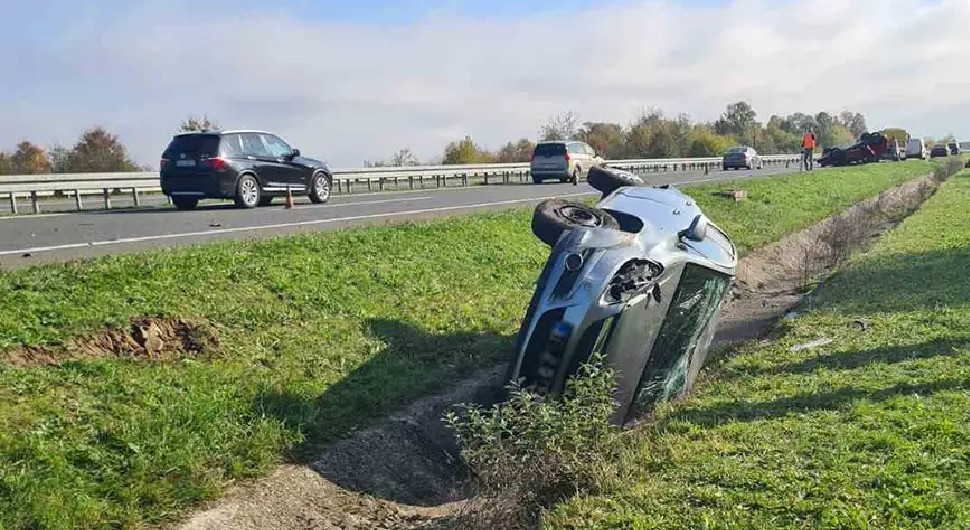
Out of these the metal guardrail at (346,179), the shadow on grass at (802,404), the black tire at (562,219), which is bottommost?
the shadow on grass at (802,404)

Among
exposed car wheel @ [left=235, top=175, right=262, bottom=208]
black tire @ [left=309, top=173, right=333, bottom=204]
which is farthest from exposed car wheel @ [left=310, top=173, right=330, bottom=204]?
exposed car wheel @ [left=235, top=175, right=262, bottom=208]

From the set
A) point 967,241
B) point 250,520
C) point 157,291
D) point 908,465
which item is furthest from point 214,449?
point 967,241

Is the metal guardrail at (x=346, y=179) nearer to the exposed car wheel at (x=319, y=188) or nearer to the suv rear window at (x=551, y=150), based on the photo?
the suv rear window at (x=551, y=150)

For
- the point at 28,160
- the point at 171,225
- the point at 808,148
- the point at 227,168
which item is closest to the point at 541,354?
the point at 171,225

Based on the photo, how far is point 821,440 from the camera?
464 centimetres

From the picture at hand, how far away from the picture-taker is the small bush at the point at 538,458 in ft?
14.3

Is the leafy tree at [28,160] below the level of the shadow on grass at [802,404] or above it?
above

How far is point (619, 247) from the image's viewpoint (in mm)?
5512

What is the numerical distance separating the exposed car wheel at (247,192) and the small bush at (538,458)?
38.3ft

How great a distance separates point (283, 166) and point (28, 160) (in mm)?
31247

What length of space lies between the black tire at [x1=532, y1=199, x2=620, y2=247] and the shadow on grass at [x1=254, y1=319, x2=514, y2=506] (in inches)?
52.0

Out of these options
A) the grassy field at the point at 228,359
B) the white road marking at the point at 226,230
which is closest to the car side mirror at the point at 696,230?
the grassy field at the point at 228,359

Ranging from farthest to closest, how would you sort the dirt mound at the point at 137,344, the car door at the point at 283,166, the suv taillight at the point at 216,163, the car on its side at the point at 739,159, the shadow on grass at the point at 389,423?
1. the car on its side at the point at 739,159
2. the car door at the point at 283,166
3. the suv taillight at the point at 216,163
4. the shadow on grass at the point at 389,423
5. the dirt mound at the point at 137,344

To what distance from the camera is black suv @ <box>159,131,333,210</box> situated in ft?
49.5
